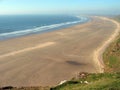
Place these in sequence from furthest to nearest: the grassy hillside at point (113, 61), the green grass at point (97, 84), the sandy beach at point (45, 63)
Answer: the grassy hillside at point (113, 61) → the sandy beach at point (45, 63) → the green grass at point (97, 84)

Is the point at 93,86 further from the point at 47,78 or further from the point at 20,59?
the point at 20,59

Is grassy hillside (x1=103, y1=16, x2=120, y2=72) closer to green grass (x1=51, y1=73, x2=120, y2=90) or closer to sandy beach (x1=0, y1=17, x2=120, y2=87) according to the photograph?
sandy beach (x1=0, y1=17, x2=120, y2=87)

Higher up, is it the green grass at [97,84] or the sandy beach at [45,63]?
the green grass at [97,84]

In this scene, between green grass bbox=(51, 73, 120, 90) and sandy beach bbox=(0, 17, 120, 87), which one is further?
sandy beach bbox=(0, 17, 120, 87)

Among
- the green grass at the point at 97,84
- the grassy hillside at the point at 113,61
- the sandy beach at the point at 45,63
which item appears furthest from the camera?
the grassy hillside at the point at 113,61

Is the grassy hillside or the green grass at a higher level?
the green grass

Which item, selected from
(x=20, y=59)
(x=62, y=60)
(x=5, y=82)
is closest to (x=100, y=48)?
(x=62, y=60)

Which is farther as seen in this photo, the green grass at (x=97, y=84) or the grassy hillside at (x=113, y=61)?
the grassy hillside at (x=113, y=61)

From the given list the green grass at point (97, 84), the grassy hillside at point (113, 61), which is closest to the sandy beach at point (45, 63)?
the grassy hillside at point (113, 61)

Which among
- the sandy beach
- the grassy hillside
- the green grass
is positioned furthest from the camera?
the grassy hillside

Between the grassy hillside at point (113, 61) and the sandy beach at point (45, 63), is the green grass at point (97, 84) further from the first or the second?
the grassy hillside at point (113, 61)

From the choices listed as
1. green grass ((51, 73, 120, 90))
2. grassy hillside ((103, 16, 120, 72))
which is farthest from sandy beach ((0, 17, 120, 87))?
green grass ((51, 73, 120, 90))
